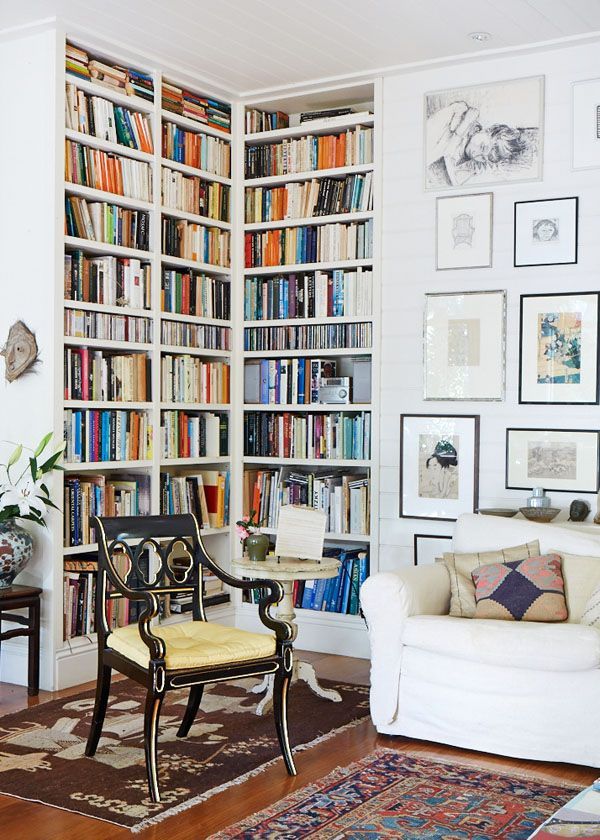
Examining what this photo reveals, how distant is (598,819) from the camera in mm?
2527

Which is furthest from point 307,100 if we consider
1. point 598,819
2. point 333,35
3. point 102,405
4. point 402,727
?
point 598,819

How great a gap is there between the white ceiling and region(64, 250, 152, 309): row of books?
3.50 ft

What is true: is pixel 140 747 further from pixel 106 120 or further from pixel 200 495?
pixel 106 120

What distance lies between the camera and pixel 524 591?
4.29 meters

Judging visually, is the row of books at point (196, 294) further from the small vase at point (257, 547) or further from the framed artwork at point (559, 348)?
the framed artwork at point (559, 348)

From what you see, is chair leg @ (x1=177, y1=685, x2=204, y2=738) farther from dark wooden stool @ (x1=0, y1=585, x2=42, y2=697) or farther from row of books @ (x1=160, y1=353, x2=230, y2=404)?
row of books @ (x1=160, y1=353, x2=230, y2=404)

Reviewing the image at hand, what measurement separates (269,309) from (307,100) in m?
1.20

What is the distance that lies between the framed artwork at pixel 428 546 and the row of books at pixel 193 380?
143cm

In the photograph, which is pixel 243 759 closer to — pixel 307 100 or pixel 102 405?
pixel 102 405

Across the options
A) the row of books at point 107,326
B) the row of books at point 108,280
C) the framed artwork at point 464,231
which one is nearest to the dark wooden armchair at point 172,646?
the row of books at point 107,326

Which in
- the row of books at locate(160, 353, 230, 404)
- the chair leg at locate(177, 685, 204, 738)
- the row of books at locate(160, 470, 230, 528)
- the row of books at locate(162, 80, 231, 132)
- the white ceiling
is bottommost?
the chair leg at locate(177, 685, 204, 738)

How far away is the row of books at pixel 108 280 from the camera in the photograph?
511 cm

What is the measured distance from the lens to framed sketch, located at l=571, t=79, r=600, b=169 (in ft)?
16.5

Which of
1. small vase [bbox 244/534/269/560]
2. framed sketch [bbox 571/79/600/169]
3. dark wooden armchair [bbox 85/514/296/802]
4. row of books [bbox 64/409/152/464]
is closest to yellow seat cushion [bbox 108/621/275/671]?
dark wooden armchair [bbox 85/514/296/802]
